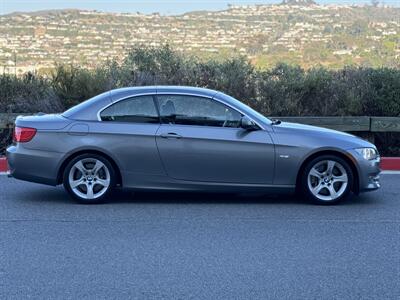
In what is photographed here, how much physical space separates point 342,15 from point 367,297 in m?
34.8

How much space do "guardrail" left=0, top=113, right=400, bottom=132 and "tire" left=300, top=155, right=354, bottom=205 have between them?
→ 11.5ft

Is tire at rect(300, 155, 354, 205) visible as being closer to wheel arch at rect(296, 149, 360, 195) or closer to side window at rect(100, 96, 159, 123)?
wheel arch at rect(296, 149, 360, 195)

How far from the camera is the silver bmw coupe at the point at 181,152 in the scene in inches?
350

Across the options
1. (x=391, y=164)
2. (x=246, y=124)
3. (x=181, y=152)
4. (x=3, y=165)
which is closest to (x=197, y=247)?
(x=181, y=152)

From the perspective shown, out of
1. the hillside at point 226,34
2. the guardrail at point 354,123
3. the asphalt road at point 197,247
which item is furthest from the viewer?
the hillside at point 226,34

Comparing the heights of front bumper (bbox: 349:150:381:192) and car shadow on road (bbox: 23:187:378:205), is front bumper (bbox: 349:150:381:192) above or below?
above

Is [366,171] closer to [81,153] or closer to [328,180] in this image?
[328,180]

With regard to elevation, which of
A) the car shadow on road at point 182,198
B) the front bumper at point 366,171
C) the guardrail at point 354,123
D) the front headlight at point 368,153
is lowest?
the car shadow on road at point 182,198

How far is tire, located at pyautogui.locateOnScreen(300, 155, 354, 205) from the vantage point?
8.99 meters

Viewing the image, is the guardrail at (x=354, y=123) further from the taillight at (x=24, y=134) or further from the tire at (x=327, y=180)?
the taillight at (x=24, y=134)

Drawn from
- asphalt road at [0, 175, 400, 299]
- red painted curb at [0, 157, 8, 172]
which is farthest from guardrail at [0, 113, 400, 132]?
asphalt road at [0, 175, 400, 299]

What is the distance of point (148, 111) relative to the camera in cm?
906

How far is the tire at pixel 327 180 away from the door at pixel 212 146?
1.58 ft

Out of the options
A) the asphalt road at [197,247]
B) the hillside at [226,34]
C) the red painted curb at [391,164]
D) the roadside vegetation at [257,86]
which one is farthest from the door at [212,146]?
the hillside at [226,34]
